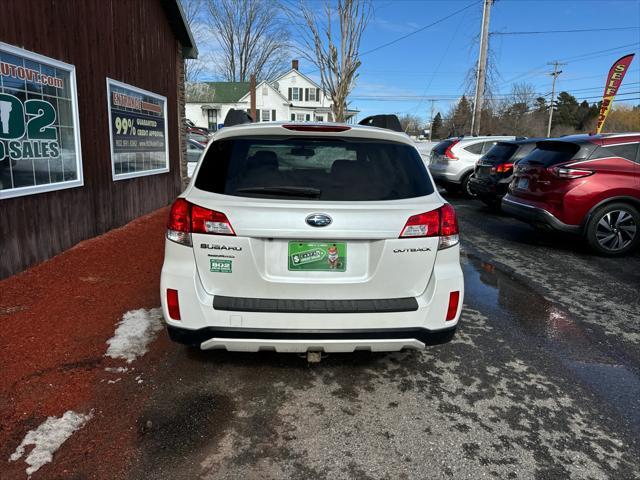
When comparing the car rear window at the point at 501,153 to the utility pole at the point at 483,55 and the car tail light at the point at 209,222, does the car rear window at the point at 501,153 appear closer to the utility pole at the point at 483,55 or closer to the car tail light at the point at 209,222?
the car tail light at the point at 209,222

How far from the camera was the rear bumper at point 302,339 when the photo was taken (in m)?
2.79

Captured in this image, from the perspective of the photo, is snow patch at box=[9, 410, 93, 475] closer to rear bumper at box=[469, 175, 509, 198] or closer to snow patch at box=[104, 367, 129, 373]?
snow patch at box=[104, 367, 129, 373]


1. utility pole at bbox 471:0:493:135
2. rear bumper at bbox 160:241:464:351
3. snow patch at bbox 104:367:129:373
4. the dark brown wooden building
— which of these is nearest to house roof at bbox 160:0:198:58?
the dark brown wooden building

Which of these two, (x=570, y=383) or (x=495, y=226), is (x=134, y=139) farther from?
(x=570, y=383)

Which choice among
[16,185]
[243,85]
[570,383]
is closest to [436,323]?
[570,383]

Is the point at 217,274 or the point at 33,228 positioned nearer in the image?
the point at 217,274

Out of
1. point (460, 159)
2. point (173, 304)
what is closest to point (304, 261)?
point (173, 304)

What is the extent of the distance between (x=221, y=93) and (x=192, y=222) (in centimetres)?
5067

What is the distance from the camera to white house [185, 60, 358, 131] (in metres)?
49.4

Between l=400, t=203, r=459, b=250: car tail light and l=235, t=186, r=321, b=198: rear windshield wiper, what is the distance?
0.60m

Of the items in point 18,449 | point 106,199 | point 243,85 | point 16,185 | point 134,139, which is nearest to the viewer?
point 18,449

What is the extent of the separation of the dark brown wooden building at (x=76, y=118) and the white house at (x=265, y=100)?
39.1 m

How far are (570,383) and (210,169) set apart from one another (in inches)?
115

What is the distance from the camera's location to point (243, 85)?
50.3m
